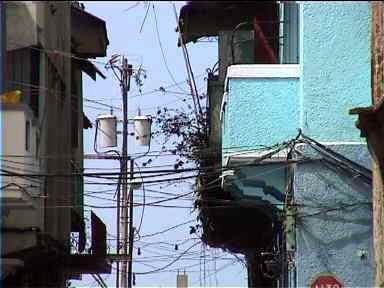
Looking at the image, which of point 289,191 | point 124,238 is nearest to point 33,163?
point 289,191

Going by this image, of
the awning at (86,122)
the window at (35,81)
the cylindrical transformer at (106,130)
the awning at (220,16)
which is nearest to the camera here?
the awning at (220,16)

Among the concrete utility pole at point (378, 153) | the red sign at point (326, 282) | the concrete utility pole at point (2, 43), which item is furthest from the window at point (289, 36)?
the concrete utility pole at point (2, 43)

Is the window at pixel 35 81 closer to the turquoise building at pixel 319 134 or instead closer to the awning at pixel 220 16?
the awning at pixel 220 16

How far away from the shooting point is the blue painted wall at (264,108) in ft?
42.1

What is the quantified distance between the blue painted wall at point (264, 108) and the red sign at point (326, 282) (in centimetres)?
185

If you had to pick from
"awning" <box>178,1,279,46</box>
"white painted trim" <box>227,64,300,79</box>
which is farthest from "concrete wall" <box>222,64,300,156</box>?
"awning" <box>178,1,279,46</box>

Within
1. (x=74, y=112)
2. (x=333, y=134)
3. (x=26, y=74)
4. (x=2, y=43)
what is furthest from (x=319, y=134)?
(x=2, y=43)

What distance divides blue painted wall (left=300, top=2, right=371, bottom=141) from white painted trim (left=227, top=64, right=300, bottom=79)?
448 mm

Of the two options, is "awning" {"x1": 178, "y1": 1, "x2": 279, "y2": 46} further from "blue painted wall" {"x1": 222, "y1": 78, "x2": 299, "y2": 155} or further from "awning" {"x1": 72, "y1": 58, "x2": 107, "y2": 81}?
"awning" {"x1": 72, "y1": 58, "x2": 107, "y2": 81}

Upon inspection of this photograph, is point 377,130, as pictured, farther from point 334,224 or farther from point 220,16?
point 220,16

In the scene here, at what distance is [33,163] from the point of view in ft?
39.0

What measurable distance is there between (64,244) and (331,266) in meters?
7.09

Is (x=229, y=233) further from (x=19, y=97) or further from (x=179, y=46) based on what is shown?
(x=19, y=97)

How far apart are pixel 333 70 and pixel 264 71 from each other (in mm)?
983
